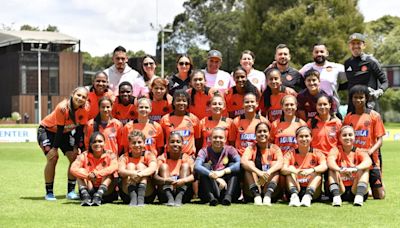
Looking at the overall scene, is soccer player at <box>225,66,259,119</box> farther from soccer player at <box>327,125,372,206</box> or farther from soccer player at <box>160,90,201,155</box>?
soccer player at <box>327,125,372,206</box>

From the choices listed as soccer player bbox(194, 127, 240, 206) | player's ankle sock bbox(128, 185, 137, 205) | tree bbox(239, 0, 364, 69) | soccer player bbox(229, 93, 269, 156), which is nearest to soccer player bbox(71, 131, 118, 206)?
player's ankle sock bbox(128, 185, 137, 205)

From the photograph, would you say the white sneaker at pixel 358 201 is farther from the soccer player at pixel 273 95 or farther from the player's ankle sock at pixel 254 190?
the soccer player at pixel 273 95

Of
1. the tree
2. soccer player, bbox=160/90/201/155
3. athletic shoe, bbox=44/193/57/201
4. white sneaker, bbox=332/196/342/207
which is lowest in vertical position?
athletic shoe, bbox=44/193/57/201

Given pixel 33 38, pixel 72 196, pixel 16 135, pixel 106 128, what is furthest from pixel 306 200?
pixel 33 38

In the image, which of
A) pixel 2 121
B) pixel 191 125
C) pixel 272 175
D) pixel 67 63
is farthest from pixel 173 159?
pixel 67 63

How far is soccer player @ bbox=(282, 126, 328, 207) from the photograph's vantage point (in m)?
8.59

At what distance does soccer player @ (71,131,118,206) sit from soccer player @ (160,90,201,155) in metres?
0.93

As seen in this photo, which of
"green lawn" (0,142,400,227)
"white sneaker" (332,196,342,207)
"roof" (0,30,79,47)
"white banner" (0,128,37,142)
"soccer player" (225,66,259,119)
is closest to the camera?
"green lawn" (0,142,400,227)

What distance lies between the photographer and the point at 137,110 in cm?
923

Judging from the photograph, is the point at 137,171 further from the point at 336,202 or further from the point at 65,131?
the point at 336,202

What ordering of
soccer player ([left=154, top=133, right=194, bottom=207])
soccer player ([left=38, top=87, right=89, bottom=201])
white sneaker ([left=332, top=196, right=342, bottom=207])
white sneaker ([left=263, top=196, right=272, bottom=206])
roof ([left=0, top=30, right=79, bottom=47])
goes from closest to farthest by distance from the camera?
white sneaker ([left=332, top=196, right=342, bottom=207]), white sneaker ([left=263, top=196, right=272, bottom=206]), soccer player ([left=154, top=133, right=194, bottom=207]), soccer player ([left=38, top=87, right=89, bottom=201]), roof ([left=0, top=30, right=79, bottom=47])

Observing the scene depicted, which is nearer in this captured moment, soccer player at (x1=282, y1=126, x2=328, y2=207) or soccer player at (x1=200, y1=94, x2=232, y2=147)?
soccer player at (x1=282, y1=126, x2=328, y2=207)

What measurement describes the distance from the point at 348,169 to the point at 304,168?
1.99 ft

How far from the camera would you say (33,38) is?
61.6 m
